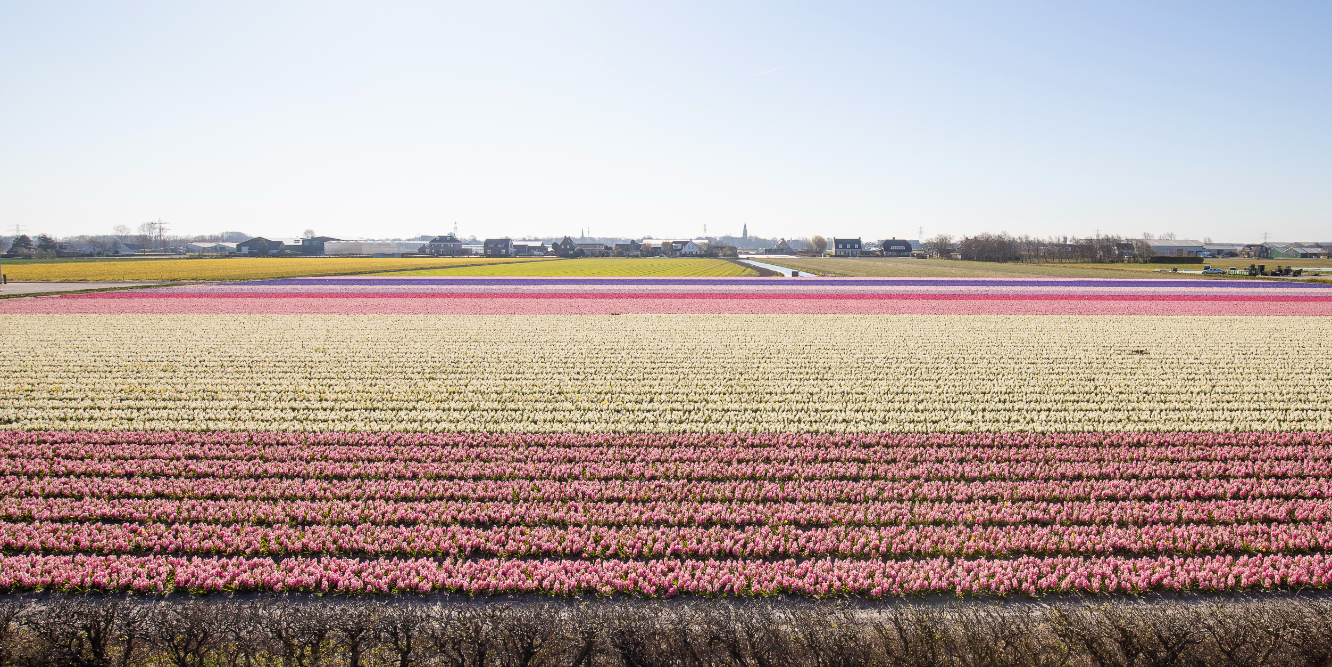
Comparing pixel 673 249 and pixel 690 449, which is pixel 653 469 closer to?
pixel 690 449

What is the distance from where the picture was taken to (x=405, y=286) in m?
40.2

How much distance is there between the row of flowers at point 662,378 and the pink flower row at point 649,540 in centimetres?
Result: 313

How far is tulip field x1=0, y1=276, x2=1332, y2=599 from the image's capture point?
577 centimetres

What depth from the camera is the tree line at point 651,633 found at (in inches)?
182

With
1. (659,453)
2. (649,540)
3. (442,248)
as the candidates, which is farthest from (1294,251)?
(649,540)

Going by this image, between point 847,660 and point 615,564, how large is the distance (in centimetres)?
202

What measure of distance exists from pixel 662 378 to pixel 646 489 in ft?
19.0

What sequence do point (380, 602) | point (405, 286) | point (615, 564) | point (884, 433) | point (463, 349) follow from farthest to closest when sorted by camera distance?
point (405, 286), point (463, 349), point (884, 433), point (615, 564), point (380, 602)

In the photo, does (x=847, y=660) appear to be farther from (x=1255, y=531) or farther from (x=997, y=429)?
(x=997, y=429)

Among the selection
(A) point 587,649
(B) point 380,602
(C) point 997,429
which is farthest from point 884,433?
(B) point 380,602

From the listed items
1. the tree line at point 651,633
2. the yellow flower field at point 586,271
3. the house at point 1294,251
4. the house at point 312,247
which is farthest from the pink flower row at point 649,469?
the house at point 1294,251

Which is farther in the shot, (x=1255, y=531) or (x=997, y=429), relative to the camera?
(x=997, y=429)

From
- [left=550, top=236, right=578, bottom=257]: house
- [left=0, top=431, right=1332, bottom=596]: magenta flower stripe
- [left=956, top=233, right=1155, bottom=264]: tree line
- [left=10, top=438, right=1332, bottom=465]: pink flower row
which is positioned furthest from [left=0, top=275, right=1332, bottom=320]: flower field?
[left=550, top=236, right=578, bottom=257]: house

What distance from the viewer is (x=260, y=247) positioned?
121375 millimetres
